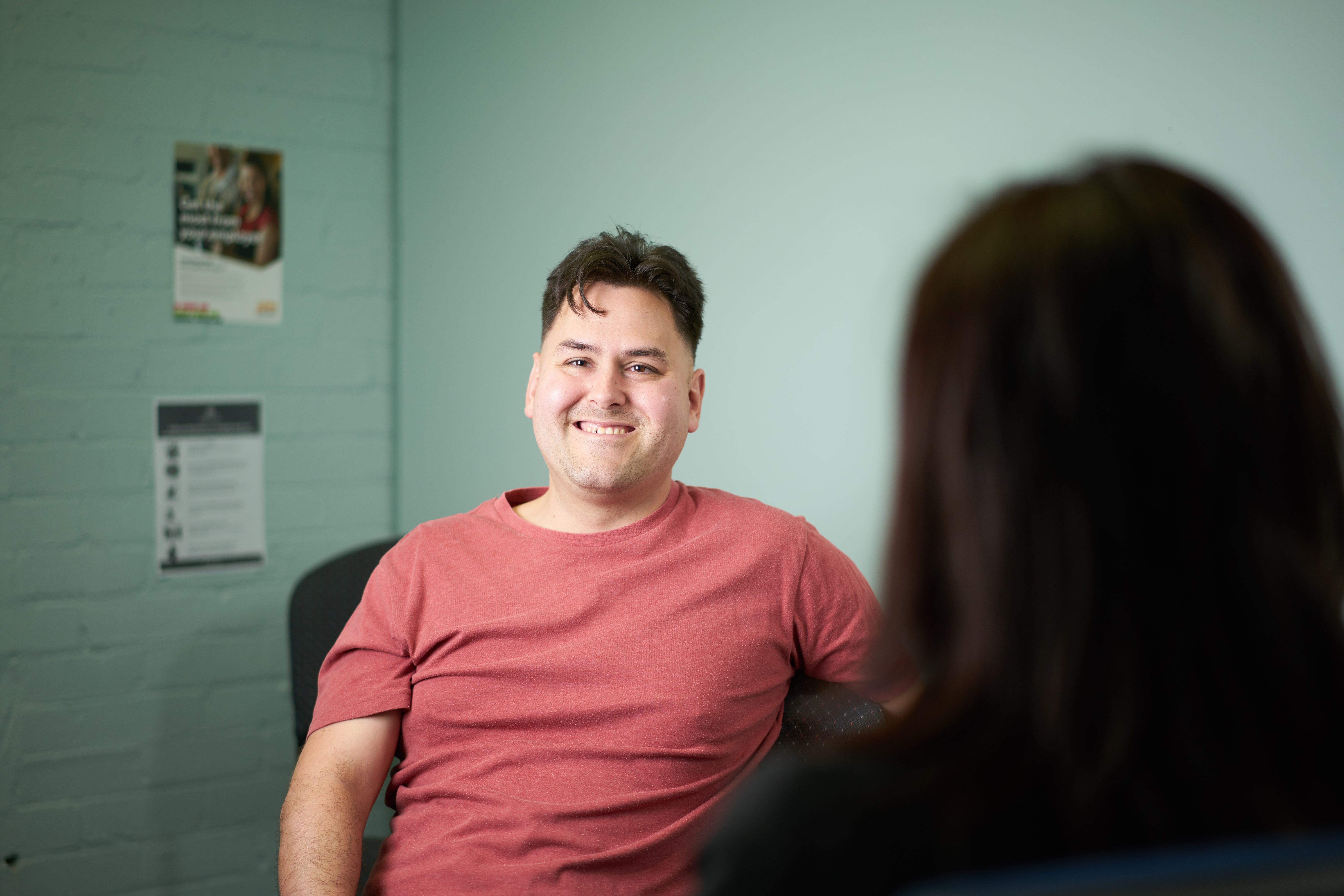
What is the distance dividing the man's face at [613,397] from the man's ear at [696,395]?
0.07 metres

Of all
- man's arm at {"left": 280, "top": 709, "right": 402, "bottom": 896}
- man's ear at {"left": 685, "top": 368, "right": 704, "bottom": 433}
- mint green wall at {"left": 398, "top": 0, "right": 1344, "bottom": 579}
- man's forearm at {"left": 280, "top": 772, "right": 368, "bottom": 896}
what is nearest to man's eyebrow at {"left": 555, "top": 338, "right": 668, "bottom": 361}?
man's ear at {"left": 685, "top": 368, "right": 704, "bottom": 433}

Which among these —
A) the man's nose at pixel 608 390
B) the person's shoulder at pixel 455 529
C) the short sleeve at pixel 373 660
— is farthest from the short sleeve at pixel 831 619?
the short sleeve at pixel 373 660

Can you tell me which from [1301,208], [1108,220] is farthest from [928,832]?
[1301,208]

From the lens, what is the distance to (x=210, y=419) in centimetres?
233

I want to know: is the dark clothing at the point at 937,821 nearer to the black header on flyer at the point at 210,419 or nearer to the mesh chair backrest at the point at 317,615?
the mesh chair backrest at the point at 317,615

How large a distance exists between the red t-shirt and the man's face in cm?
9

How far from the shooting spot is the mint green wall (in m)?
1.06

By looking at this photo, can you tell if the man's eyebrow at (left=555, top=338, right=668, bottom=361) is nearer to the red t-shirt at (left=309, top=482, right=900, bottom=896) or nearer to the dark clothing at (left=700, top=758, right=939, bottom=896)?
the red t-shirt at (left=309, top=482, right=900, bottom=896)

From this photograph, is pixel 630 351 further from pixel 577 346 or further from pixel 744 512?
pixel 744 512

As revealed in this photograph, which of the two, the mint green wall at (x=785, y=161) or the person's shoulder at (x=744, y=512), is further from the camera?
the person's shoulder at (x=744, y=512)

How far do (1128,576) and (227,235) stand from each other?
2.29m

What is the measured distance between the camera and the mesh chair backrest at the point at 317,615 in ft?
5.59

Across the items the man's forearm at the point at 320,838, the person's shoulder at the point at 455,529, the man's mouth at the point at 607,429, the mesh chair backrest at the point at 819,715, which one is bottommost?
the man's forearm at the point at 320,838

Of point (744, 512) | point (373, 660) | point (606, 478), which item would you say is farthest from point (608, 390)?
point (373, 660)
